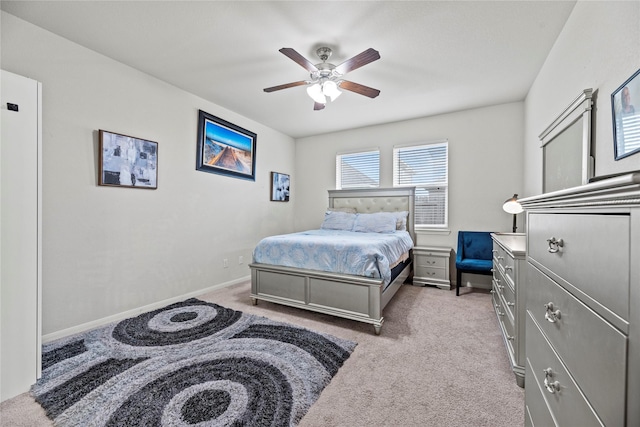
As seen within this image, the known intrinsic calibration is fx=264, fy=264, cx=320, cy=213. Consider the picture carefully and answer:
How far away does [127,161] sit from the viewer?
2799 millimetres

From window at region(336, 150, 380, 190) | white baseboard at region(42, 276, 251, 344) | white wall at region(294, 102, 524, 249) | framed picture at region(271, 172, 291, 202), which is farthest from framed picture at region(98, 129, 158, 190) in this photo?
white wall at region(294, 102, 524, 249)

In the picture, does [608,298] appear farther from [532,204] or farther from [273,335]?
[273,335]

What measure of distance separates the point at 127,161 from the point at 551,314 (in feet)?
11.5

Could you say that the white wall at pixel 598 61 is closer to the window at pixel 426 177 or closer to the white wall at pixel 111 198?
the window at pixel 426 177

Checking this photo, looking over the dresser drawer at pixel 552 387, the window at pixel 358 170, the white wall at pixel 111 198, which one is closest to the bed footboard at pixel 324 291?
the white wall at pixel 111 198

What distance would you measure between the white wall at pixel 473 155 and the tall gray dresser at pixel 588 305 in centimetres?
331

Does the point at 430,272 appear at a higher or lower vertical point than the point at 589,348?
lower

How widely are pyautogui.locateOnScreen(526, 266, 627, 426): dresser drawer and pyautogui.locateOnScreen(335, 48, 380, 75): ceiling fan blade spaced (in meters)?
1.88

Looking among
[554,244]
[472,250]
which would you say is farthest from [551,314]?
[472,250]

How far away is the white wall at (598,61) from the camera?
4.41 ft

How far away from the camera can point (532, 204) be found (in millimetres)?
1008

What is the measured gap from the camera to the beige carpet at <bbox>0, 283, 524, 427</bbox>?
1480 millimetres

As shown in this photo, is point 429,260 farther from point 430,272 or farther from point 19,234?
point 19,234

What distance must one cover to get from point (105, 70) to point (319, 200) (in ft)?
11.8
